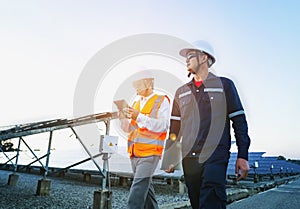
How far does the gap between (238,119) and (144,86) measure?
1229 mm

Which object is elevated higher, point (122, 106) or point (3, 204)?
point (122, 106)

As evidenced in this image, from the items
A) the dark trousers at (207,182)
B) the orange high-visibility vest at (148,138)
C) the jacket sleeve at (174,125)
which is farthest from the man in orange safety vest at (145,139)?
the dark trousers at (207,182)

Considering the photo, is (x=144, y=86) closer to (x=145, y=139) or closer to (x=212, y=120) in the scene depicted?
(x=145, y=139)

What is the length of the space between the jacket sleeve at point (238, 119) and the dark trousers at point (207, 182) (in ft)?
0.57

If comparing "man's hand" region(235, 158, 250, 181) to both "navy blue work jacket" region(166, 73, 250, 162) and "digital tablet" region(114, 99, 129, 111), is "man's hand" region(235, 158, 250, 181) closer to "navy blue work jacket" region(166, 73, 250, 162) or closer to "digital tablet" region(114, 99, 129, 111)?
"navy blue work jacket" region(166, 73, 250, 162)

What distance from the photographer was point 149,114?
2.84 meters

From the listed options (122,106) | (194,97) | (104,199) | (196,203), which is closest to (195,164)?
(196,203)

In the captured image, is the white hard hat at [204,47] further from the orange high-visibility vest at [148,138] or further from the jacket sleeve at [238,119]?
the orange high-visibility vest at [148,138]

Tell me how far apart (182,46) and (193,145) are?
987mm

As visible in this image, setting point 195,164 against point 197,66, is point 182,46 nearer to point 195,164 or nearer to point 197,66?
point 197,66

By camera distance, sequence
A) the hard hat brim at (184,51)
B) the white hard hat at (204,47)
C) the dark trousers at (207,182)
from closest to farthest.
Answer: the dark trousers at (207,182) < the white hard hat at (204,47) < the hard hat brim at (184,51)

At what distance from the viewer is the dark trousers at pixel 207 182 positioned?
190cm

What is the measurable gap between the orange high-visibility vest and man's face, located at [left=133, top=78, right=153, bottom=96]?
16 cm

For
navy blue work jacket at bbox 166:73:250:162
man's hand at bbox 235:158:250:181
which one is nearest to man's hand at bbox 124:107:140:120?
navy blue work jacket at bbox 166:73:250:162
